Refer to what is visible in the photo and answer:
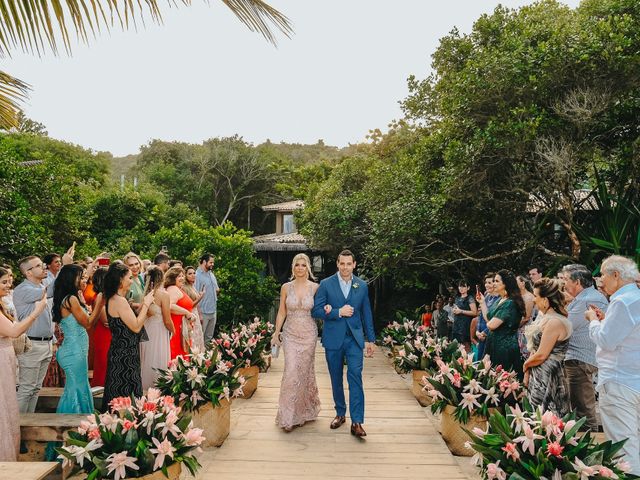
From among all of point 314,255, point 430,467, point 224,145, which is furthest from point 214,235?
point 224,145

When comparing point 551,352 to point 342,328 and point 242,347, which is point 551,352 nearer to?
point 342,328

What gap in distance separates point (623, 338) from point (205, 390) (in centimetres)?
345

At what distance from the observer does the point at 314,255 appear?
19.8 metres

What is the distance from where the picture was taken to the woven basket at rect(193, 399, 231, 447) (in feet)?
16.1

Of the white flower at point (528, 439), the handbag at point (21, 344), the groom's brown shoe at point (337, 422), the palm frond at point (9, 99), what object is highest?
the palm frond at point (9, 99)

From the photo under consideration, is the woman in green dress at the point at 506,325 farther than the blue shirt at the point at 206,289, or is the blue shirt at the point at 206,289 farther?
the blue shirt at the point at 206,289

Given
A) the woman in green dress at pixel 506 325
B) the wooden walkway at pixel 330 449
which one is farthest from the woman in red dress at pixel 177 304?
the woman in green dress at pixel 506 325

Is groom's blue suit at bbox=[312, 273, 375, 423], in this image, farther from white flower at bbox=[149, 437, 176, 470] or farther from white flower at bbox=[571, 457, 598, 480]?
white flower at bbox=[571, 457, 598, 480]

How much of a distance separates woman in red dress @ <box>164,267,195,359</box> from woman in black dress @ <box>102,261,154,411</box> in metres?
1.20

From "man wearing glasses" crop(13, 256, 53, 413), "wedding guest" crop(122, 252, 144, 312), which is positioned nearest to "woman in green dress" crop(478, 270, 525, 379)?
"wedding guest" crop(122, 252, 144, 312)

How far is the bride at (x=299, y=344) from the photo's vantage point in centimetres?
556

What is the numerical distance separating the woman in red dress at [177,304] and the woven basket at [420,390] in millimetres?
2970

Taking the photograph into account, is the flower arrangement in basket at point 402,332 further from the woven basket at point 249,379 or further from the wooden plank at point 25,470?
the wooden plank at point 25,470

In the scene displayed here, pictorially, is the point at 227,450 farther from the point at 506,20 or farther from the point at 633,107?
the point at 506,20
